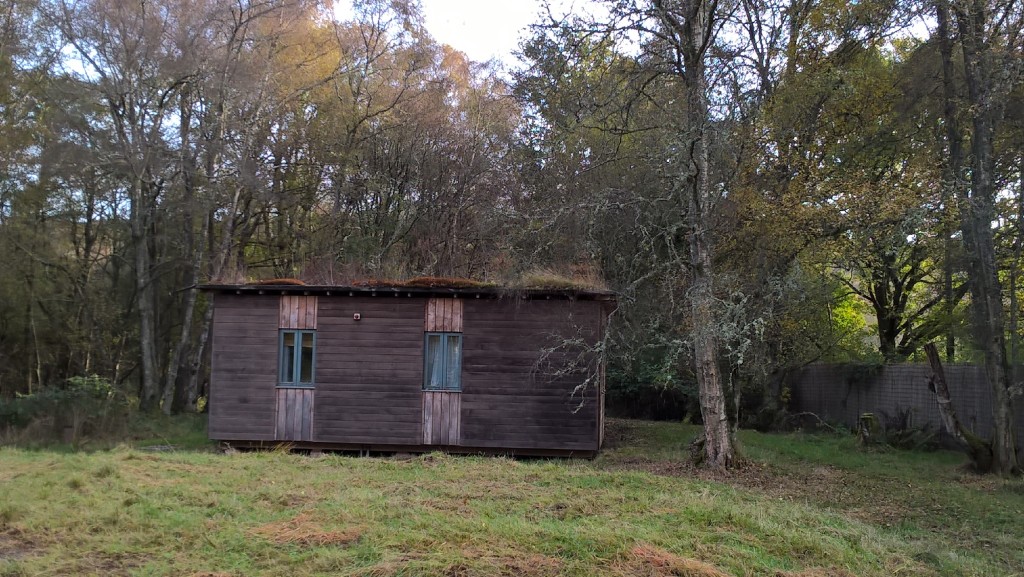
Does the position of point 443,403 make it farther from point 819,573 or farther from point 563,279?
point 819,573

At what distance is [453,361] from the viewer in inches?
502

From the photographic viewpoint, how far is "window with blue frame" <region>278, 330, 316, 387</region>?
42.0ft

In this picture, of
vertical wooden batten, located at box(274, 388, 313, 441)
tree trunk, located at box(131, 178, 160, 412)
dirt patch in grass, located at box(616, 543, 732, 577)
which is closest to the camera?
dirt patch in grass, located at box(616, 543, 732, 577)

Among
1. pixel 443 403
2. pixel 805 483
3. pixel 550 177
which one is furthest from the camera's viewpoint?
pixel 550 177

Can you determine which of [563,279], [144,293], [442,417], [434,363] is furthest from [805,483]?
[144,293]

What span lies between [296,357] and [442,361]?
8.69ft

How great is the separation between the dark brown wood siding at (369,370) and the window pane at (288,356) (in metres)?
0.48

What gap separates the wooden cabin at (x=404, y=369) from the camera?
492 inches

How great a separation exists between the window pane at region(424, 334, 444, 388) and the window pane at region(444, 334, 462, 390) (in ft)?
0.35

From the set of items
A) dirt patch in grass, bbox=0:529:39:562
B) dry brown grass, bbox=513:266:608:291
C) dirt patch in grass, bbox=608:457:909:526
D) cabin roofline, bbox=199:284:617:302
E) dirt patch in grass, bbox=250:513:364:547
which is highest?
dry brown grass, bbox=513:266:608:291

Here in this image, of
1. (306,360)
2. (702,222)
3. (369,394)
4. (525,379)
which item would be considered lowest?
(369,394)

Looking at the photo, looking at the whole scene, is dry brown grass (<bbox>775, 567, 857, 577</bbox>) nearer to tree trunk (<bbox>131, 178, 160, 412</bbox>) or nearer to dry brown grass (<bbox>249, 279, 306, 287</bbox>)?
dry brown grass (<bbox>249, 279, 306, 287</bbox>)

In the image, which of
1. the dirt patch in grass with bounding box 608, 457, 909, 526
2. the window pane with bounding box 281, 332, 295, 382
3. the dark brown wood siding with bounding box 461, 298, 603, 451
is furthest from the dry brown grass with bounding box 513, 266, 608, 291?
the window pane with bounding box 281, 332, 295, 382

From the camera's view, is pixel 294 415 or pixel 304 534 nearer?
pixel 304 534
